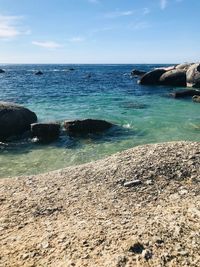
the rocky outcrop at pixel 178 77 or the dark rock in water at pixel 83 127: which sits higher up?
the rocky outcrop at pixel 178 77

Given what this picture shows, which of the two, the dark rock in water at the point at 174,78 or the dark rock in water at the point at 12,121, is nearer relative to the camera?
the dark rock in water at the point at 12,121

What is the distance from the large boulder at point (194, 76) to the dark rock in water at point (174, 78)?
2113mm

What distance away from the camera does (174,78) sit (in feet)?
203

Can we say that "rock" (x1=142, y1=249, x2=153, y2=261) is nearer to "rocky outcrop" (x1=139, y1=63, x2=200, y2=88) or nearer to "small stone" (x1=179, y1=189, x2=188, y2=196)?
"small stone" (x1=179, y1=189, x2=188, y2=196)

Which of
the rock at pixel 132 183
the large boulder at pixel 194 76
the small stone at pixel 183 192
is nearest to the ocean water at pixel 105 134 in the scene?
the rock at pixel 132 183

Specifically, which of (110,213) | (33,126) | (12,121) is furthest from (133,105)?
(110,213)

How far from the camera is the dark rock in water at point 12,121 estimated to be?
22.2 m

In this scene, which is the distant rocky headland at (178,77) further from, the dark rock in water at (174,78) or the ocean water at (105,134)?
the ocean water at (105,134)

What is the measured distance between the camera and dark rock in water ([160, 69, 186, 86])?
6134 centimetres

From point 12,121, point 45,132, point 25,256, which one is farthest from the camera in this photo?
point 12,121

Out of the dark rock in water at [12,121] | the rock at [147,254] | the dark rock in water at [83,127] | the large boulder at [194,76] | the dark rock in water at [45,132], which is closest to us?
the rock at [147,254]

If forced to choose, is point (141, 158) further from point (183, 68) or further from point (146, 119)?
point (183, 68)

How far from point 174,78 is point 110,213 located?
5498 centimetres

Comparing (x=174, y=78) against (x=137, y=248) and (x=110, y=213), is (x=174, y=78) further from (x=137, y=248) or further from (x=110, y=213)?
(x=137, y=248)
